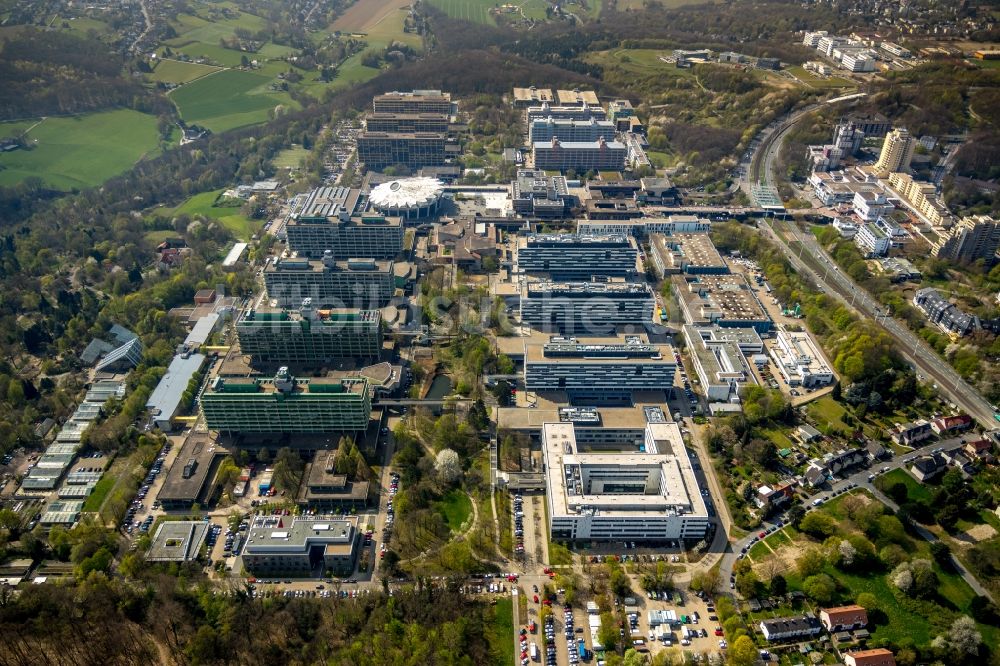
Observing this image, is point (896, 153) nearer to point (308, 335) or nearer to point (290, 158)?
point (308, 335)

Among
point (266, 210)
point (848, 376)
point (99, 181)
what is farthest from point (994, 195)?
point (99, 181)

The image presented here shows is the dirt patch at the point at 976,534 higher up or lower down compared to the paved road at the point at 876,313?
lower down

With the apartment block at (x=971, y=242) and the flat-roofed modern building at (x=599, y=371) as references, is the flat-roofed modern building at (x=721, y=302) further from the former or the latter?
the apartment block at (x=971, y=242)

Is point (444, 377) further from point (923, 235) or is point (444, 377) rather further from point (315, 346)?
point (923, 235)

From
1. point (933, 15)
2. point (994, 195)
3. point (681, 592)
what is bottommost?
point (681, 592)

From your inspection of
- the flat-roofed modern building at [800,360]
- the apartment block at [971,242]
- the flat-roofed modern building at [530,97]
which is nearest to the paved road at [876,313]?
the flat-roofed modern building at [800,360]

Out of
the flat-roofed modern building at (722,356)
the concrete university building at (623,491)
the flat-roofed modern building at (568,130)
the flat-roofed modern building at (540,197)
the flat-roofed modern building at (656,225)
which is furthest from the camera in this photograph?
the flat-roofed modern building at (568,130)
